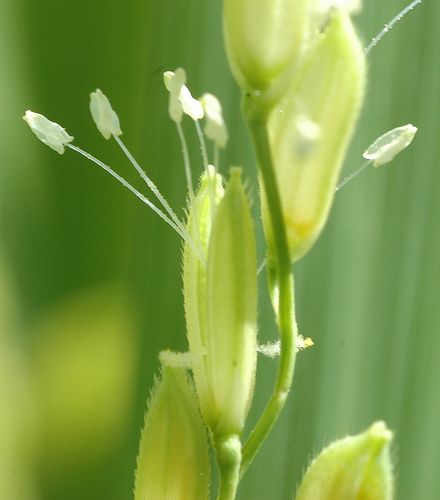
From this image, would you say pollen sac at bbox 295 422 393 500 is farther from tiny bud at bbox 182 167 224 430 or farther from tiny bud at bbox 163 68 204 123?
tiny bud at bbox 163 68 204 123

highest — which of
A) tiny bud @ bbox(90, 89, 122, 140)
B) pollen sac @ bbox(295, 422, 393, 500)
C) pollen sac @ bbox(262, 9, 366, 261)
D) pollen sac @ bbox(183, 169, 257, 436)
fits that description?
tiny bud @ bbox(90, 89, 122, 140)

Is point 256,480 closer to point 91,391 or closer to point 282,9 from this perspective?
point 91,391

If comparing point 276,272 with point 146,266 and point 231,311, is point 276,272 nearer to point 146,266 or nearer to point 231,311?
point 231,311

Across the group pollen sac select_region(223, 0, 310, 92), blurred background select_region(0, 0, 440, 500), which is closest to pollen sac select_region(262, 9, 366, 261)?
pollen sac select_region(223, 0, 310, 92)

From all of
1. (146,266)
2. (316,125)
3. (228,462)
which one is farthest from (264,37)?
(146,266)

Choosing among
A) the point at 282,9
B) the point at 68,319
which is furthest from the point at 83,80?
the point at 282,9

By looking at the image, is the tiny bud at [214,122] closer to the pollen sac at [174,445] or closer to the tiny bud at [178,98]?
the tiny bud at [178,98]

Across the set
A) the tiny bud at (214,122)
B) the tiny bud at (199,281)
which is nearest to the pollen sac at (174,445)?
the tiny bud at (199,281)
